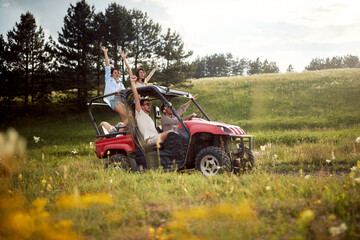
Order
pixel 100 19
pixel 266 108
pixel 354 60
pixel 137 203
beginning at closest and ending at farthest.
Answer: pixel 137 203
pixel 266 108
pixel 100 19
pixel 354 60

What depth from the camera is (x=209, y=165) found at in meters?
6.13

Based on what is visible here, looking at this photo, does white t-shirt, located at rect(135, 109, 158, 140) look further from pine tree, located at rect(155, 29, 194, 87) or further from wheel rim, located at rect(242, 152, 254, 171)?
pine tree, located at rect(155, 29, 194, 87)

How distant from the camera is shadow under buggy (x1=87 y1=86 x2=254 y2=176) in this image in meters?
6.04

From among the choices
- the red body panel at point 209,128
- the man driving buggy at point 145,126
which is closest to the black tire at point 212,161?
the red body panel at point 209,128

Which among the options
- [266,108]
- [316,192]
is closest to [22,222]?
[316,192]

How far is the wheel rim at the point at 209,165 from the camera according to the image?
5977mm

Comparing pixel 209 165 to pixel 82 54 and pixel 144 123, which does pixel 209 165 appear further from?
pixel 82 54

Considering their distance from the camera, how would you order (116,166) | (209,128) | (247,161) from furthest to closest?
1. (116,166)
2. (247,161)
3. (209,128)

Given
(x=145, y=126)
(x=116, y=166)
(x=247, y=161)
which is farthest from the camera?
(x=116, y=166)

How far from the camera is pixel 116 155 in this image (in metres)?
7.13

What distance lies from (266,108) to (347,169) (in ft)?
54.0

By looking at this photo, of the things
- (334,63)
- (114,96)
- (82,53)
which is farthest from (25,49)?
(334,63)

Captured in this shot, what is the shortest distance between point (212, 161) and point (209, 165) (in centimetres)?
18

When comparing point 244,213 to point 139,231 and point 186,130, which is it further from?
point 186,130
